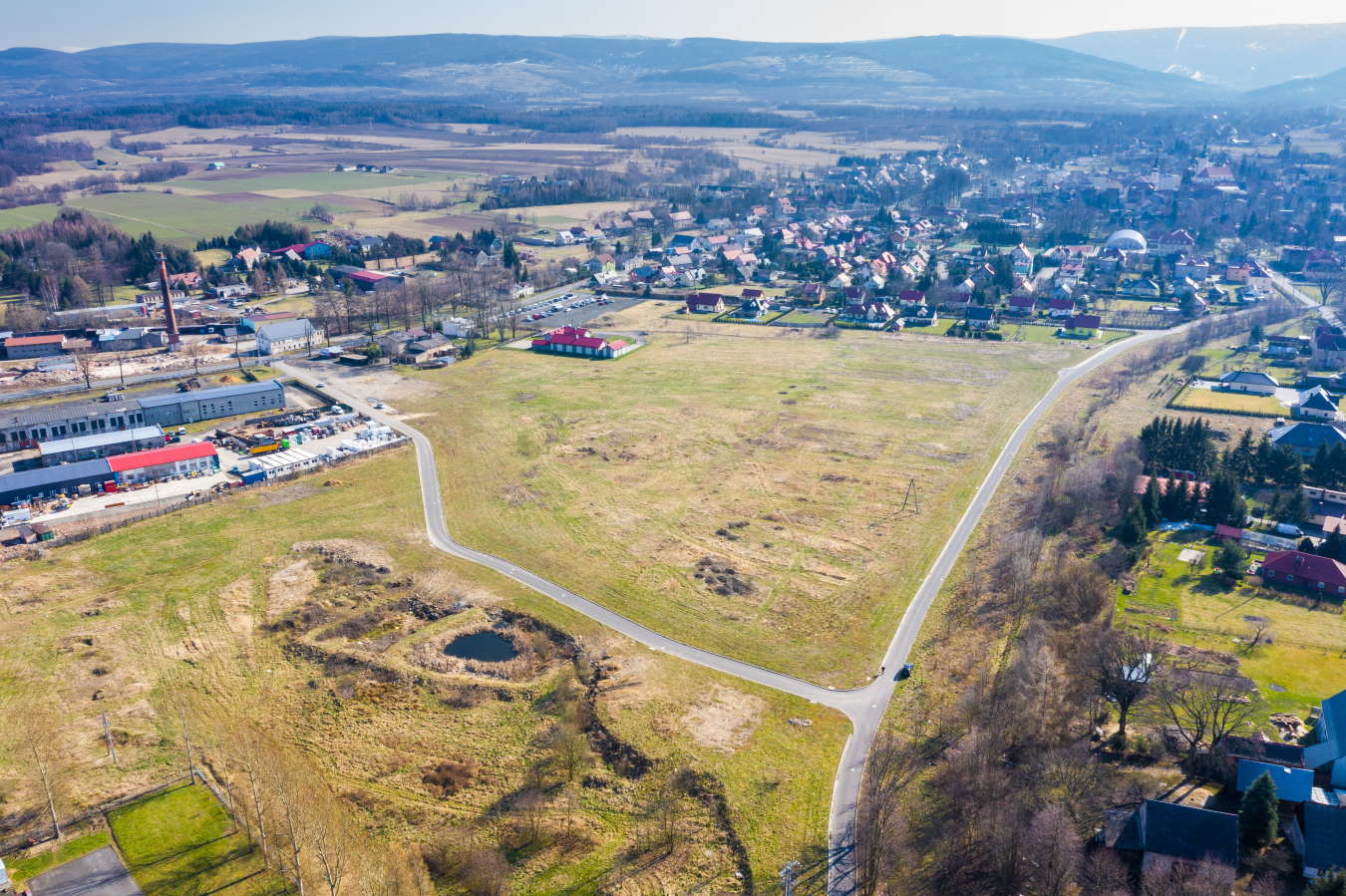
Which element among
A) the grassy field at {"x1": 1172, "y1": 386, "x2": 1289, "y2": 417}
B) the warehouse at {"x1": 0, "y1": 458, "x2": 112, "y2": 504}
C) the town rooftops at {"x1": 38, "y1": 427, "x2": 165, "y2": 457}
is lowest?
the warehouse at {"x1": 0, "y1": 458, "x2": 112, "y2": 504}

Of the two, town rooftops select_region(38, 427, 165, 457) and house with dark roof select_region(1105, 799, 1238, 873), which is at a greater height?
town rooftops select_region(38, 427, 165, 457)

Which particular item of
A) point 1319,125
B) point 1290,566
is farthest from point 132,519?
point 1319,125

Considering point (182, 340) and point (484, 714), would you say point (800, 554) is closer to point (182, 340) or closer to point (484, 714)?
point (484, 714)

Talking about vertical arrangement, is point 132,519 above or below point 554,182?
below

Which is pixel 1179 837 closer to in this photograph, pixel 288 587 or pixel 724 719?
pixel 724 719

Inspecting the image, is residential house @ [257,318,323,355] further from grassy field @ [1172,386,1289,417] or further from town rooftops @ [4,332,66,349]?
grassy field @ [1172,386,1289,417]

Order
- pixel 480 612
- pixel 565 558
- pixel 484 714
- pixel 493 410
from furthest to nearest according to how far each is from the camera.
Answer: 1. pixel 493 410
2. pixel 565 558
3. pixel 480 612
4. pixel 484 714

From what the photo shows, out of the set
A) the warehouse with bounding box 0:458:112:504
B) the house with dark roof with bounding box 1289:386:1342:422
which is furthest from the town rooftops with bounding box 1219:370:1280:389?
the warehouse with bounding box 0:458:112:504
